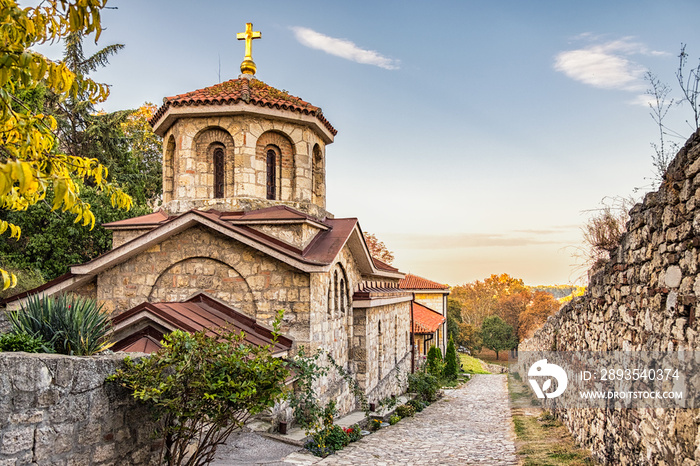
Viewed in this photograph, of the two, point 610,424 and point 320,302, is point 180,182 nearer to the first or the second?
point 320,302

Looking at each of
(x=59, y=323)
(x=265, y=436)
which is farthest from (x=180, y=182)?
(x=59, y=323)

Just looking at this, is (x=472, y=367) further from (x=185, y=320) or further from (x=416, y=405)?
(x=185, y=320)

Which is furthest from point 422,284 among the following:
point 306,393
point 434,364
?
point 306,393

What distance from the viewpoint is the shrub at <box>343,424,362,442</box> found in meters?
10.0

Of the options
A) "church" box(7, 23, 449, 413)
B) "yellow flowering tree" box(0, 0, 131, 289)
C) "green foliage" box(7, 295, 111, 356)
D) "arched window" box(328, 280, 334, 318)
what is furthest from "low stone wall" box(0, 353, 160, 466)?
"arched window" box(328, 280, 334, 318)

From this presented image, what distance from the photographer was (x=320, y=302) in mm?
10164

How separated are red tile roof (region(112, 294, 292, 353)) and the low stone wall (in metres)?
1.91

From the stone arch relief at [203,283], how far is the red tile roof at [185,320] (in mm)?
171

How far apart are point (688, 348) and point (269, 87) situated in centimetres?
1111

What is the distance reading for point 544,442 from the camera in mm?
8961

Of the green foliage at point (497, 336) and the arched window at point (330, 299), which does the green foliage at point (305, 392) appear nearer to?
the arched window at point (330, 299)

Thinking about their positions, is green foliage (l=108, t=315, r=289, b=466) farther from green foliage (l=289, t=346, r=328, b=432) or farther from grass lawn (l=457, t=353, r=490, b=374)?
grass lawn (l=457, t=353, r=490, b=374)

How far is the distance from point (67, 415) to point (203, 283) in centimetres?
595

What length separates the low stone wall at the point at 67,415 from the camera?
383 centimetres
